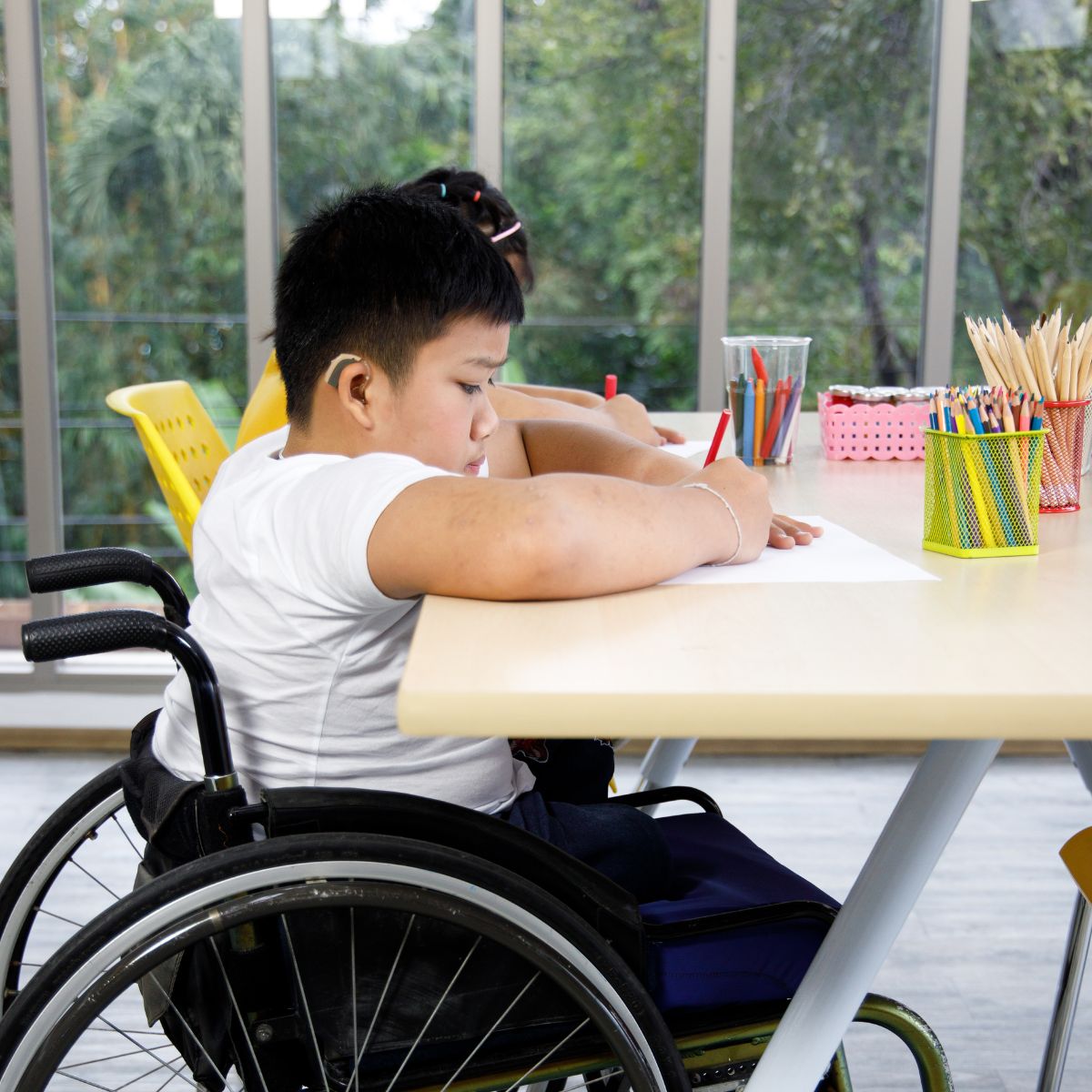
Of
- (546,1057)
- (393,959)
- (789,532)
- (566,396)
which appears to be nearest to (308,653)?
(393,959)

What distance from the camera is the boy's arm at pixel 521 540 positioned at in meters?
0.84

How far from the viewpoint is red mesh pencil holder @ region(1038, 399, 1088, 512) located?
1288 mm

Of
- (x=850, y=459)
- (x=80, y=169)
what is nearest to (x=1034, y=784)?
(x=850, y=459)

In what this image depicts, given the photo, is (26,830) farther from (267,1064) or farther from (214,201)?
(267,1064)

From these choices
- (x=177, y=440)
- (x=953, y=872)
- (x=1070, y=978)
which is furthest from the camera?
(x=953, y=872)

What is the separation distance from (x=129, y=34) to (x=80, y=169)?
33 centimetres

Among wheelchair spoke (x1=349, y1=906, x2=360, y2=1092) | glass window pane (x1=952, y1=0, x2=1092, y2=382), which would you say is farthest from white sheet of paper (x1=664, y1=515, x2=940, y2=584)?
glass window pane (x1=952, y1=0, x2=1092, y2=382)

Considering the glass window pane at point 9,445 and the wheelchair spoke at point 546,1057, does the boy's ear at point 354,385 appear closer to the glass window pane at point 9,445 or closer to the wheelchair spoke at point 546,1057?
the wheelchair spoke at point 546,1057

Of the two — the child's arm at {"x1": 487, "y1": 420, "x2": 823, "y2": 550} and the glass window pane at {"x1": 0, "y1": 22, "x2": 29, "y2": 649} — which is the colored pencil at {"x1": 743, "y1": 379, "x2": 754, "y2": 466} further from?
the glass window pane at {"x1": 0, "y1": 22, "x2": 29, "y2": 649}

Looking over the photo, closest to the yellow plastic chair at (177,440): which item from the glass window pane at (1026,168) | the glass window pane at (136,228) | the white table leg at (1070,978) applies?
the white table leg at (1070,978)

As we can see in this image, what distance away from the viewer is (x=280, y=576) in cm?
92

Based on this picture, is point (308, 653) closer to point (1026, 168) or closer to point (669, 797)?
point (669, 797)

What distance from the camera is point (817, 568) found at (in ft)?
3.31

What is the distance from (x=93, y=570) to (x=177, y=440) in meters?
0.71
